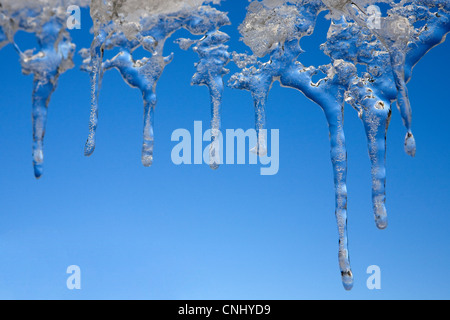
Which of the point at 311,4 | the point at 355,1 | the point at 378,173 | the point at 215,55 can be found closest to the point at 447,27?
the point at 355,1

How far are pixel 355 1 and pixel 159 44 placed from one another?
0.99m

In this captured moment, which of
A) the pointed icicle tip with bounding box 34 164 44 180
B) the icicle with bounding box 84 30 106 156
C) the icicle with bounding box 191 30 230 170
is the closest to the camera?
the pointed icicle tip with bounding box 34 164 44 180

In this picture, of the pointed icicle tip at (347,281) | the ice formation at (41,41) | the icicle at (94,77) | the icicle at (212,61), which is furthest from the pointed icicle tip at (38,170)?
the pointed icicle tip at (347,281)

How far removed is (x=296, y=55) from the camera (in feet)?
8.31

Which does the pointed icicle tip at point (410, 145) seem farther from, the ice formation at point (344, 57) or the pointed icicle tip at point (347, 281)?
the pointed icicle tip at point (347, 281)

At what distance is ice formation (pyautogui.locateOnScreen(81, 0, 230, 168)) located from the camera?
2.25m

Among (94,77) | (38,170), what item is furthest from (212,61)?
(38,170)

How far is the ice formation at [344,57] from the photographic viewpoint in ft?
7.56

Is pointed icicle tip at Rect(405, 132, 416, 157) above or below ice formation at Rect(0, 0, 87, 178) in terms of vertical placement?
below

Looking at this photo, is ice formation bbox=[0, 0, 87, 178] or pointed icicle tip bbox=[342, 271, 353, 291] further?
pointed icicle tip bbox=[342, 271, 353, 291]

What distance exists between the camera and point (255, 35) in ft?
8.45

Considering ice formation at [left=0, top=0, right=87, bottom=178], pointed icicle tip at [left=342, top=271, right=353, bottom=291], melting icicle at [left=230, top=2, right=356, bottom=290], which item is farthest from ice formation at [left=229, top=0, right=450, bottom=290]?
ice formation at [left=0, top=0, right=87, bottom=178]

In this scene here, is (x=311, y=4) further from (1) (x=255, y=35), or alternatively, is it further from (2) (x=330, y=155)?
(2) (x=330, y=155)

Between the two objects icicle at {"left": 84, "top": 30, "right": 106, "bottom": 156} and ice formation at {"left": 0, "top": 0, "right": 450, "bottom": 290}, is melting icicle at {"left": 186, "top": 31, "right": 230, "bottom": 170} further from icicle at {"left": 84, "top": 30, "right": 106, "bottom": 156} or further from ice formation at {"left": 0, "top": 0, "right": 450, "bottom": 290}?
icicle at {"left": 84, "top": 30, "right": 106, "bottom": 156}
